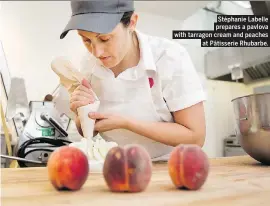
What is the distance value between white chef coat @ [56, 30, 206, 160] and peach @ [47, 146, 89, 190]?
19.5 inches

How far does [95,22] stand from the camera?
2.36ft

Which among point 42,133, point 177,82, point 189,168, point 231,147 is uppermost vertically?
point 177,82

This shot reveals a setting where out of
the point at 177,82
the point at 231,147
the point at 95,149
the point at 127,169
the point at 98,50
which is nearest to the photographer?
the point at 127,169

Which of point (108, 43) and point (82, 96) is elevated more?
point (108, 43)

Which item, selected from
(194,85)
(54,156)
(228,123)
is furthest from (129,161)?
(228,123)

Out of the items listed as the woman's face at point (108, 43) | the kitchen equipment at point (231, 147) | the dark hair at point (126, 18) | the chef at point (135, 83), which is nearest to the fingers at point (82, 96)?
the chef at point (135, 83)

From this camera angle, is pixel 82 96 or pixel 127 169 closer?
pixel 127 169

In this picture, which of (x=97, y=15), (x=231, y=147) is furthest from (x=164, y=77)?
(x=231, y=147)

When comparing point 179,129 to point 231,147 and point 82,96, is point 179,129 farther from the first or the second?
point 231,147

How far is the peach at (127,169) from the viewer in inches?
15.3

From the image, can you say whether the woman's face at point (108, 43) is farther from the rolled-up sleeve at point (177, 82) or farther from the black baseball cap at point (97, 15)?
the rolled-up sleeve at point (177, 82)

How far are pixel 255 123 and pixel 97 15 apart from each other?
0.42 m

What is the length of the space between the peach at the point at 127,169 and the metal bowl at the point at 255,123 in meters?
0.41

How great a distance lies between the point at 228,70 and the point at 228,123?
0.46m
